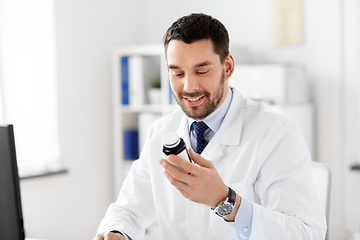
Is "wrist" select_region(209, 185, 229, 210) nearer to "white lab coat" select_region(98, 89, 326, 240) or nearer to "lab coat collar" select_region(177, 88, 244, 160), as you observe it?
"white lab coat" select_region(98, 89, 326, 240)

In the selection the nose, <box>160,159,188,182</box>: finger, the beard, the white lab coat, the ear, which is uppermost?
the ear

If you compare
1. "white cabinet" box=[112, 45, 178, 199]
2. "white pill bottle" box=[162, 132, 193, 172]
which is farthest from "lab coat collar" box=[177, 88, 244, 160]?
"white cabinet" box=[112, 45, 178, 199]

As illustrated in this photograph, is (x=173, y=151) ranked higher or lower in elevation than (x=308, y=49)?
lower

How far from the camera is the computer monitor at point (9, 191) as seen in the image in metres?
0.98

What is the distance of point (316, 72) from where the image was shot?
9.61 feet

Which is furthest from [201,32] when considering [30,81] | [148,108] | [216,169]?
[148,108]

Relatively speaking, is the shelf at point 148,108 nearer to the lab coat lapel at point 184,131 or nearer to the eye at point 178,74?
the lab coat lapel at point 184,131

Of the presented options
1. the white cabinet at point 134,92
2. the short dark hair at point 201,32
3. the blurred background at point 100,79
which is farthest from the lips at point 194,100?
the white cabinet at point 134,92

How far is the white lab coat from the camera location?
1201 mm

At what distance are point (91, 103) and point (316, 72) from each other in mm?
1659

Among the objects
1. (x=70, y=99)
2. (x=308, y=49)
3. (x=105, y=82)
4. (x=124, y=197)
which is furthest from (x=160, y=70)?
(x=124, y=197)

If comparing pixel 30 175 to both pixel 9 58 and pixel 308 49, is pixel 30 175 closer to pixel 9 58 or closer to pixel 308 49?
pixel 9 58

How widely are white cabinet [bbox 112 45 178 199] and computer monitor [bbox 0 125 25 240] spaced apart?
2.20 metres

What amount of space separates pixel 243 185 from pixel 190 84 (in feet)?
1.16
